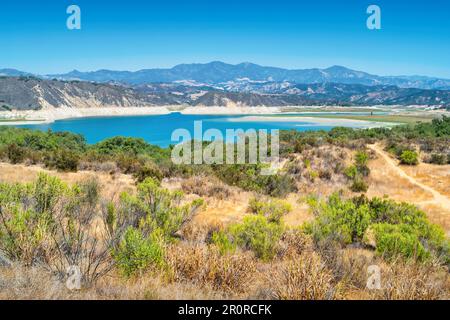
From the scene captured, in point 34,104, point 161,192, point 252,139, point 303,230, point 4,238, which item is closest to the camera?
point 4,238

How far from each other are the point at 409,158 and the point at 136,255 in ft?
61.2

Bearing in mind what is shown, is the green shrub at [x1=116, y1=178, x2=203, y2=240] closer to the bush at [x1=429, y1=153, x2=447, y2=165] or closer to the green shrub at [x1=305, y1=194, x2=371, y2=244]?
the green shrub at [x1=305, y1=194, x2=371, y2=244]

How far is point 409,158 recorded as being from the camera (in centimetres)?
1905

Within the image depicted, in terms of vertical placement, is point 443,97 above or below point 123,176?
above

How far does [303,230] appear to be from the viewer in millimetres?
6539

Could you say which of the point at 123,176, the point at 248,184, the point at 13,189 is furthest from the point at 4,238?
the point at 248,184

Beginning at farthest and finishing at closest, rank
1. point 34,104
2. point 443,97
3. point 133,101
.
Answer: point 443,97 → point 133,101 → point 34,104

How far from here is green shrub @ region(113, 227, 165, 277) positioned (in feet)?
12.8

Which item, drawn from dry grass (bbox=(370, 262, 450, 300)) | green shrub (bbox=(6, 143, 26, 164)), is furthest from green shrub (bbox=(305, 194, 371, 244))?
green shrub (bbox=(6, 143, 26, 164))

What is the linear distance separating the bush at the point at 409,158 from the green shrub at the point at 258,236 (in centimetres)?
1574

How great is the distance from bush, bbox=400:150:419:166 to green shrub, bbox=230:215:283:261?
620 inches

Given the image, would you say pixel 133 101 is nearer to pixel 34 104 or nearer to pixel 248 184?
pixel 34 104

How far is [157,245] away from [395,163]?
18.2 meters

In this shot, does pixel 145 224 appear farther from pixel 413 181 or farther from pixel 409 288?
pixel 413 181
